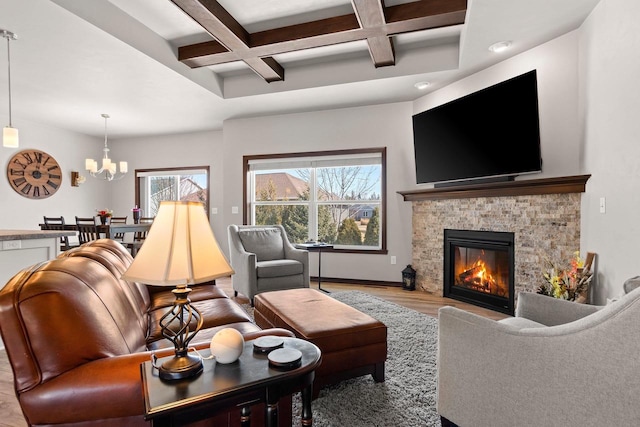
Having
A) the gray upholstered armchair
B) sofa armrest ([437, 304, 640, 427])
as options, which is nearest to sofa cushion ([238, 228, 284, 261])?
the gray upholstered armchair

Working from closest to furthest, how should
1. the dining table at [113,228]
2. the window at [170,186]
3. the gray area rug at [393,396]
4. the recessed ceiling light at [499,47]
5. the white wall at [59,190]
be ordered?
1. the gray area rug at [393,396]
2. the recessed ceiling light at [499,47]
3. the dining table at [113,228]
4. the white wall at [59,190]
5. the window at [170,186]

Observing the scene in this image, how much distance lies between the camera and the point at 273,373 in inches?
44.4

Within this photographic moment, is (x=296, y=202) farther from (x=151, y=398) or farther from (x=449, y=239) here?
(x=151, y=398)

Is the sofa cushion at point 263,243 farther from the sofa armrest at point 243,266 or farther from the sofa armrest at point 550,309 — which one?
the sofa armrest at point 550,309

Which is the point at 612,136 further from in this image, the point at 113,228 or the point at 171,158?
the point at 171,158

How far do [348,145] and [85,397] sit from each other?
454 centimetres

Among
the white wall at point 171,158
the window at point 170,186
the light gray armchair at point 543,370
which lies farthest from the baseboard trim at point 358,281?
the light gray armchair at point 543,370

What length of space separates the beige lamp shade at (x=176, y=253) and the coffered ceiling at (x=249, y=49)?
2.31 meters

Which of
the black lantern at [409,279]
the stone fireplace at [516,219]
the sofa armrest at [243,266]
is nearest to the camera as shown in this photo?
the stone fireplace at [516,219]

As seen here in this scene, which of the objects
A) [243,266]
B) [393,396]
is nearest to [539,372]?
[393,396]

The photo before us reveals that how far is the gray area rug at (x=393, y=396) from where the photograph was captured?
1.75m

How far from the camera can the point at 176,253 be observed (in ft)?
3.69

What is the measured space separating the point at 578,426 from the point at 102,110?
5999 mm

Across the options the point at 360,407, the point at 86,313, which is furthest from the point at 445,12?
the point at 86,313
